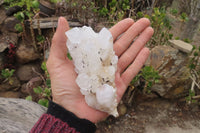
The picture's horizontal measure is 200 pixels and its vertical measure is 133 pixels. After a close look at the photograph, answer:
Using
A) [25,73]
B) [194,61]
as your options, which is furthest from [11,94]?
[194,61]

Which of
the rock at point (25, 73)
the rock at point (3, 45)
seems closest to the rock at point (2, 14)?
the rock at point (3, 45)

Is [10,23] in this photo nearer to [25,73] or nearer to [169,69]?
[25,73]

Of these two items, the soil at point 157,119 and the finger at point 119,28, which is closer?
the finger at point 119,28

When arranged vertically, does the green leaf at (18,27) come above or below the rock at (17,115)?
above

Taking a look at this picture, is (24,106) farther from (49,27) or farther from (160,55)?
(160,55)

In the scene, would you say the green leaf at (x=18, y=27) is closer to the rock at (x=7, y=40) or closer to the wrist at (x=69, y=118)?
the rock at (x=7, y=40)

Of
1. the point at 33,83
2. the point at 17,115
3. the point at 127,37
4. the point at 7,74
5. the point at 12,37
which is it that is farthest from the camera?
the point at 12,37
